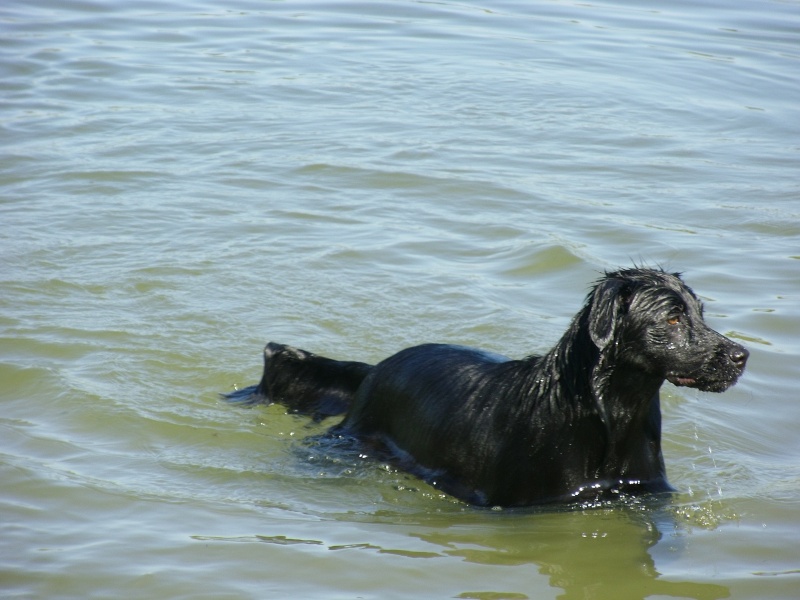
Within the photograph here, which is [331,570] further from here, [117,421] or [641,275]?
[117,421]

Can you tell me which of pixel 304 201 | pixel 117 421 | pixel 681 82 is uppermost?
pixel 681 82

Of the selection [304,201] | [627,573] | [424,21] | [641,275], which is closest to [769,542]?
[627,573]

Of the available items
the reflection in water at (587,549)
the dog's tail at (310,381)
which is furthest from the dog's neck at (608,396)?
the dog's tail at (310,381)

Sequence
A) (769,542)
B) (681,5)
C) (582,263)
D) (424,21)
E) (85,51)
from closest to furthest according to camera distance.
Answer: (769,542) → (582,263) → (85,51) → (424,21) → (681,5)

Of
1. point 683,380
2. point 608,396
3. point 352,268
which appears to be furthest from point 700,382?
point 352,268

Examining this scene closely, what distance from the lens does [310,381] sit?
7523 millimetres

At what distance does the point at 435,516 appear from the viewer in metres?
6.02

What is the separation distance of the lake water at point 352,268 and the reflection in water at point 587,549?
0.02 meters

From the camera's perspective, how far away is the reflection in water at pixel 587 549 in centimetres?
520

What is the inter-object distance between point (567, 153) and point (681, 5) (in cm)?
1141

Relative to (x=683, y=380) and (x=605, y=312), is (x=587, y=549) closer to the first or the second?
(x=683, y=380)

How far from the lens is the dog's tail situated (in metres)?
7.45

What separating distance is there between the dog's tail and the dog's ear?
2165 mm

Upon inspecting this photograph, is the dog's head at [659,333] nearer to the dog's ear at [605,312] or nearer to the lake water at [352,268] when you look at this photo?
the dog's ear at [605,312]
